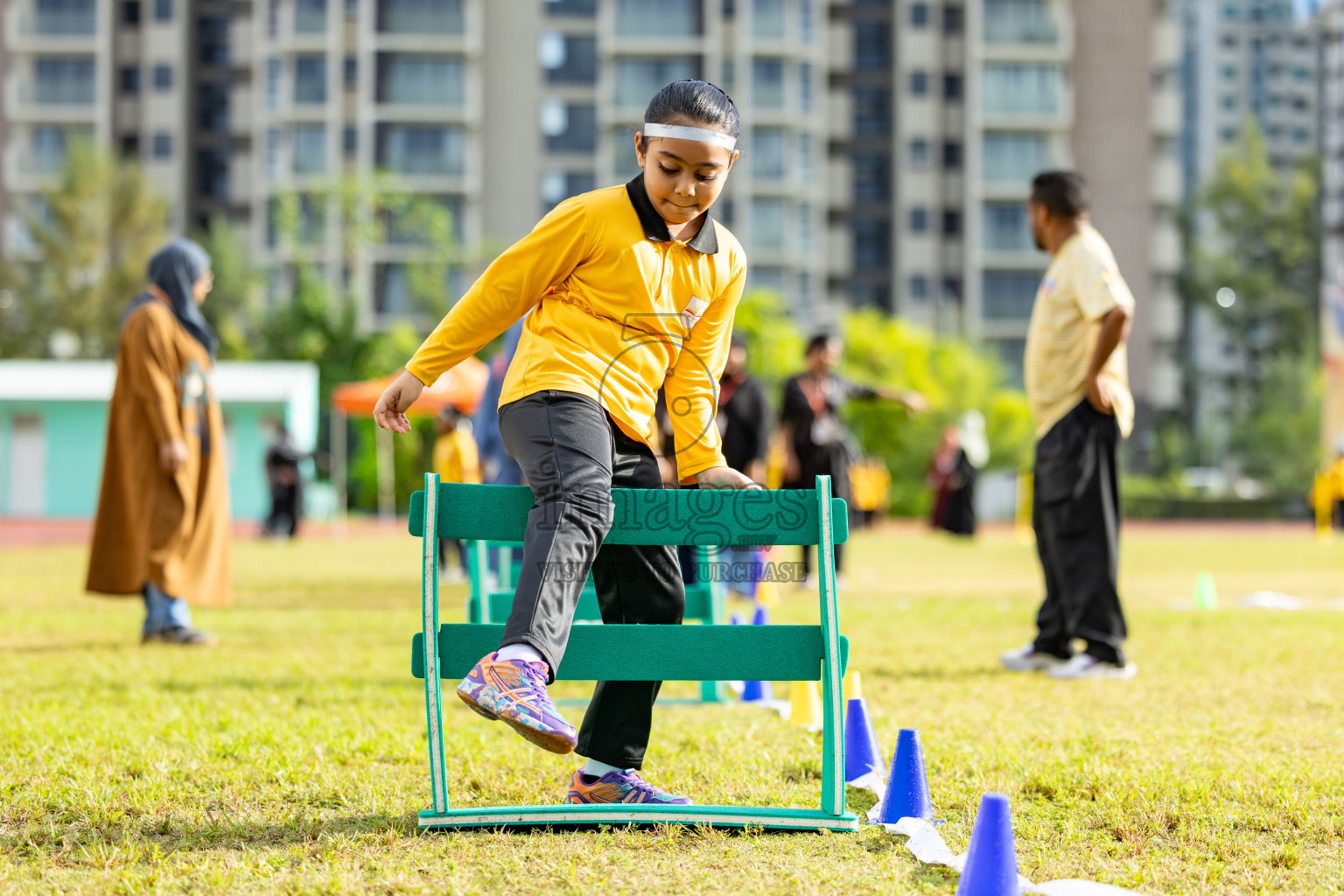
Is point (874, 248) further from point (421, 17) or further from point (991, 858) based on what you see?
point (991, 858)

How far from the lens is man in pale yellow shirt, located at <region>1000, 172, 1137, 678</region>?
246 inches

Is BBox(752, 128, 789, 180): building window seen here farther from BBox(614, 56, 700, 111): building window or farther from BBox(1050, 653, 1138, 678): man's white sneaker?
BBox(1050, 653, 1138, 678): man's white sneaker

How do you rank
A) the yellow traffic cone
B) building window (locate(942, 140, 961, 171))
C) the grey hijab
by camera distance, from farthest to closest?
building window (locate(942, 140, 961, 171)) < the grey hijab < the yellow traffic cone

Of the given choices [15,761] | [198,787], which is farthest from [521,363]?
[15,761]

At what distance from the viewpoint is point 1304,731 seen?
4.73 metres

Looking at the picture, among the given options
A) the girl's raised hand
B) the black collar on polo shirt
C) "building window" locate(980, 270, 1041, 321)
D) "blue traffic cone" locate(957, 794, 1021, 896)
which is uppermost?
"building window" locate(980, 270, 1041, 321)

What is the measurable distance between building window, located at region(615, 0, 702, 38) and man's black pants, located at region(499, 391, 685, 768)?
52212mm

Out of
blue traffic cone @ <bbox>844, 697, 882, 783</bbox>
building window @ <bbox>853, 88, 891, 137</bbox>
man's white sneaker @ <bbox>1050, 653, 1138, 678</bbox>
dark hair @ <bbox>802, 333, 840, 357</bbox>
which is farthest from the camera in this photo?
building window @ <bbox>853, 88, 891, 137</bbox>

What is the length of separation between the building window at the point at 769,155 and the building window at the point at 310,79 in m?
16.7

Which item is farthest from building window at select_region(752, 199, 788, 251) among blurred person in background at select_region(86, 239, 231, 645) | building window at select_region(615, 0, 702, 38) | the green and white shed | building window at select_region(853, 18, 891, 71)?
blurred person in background at select_region(86, 239, 231, 645)

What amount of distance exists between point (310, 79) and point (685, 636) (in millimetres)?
53848

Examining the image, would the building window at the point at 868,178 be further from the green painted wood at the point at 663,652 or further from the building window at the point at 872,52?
the green painted wood at the point at 663,652

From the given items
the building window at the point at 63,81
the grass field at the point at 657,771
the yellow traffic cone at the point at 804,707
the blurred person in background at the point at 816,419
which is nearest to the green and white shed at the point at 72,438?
the blurred person in background at the point at 816,419

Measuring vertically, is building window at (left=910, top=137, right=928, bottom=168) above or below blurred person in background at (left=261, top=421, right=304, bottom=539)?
above
